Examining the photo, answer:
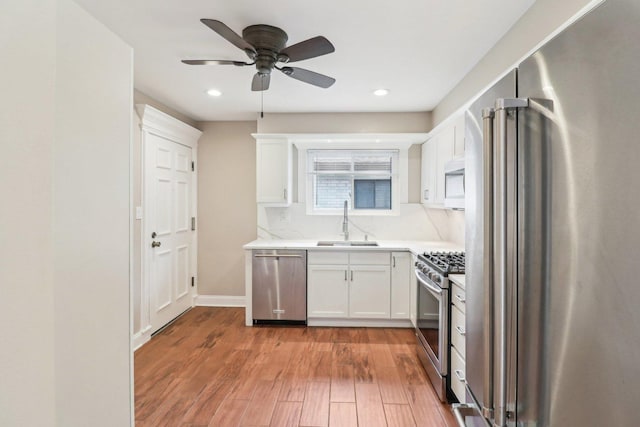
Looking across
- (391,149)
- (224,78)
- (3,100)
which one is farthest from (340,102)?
(3,100)

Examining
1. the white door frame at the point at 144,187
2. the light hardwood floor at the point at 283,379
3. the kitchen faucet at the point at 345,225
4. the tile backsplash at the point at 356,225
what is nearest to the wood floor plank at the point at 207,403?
the light hardwood floor at the point at 283,379

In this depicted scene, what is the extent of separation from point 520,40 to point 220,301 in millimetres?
4314

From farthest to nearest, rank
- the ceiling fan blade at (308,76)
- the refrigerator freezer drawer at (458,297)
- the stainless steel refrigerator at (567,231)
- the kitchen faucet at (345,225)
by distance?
the kitchen faucet at (345,225) → the ceiling fan blade at (308,76) → the refrigerator freezer drawer at (458,297) → the stainless steel refrigerator at (567,231)

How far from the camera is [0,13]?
0.70 metres

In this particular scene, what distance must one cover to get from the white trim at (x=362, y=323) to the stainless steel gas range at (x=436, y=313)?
2.39 ft

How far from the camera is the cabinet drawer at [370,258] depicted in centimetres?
354

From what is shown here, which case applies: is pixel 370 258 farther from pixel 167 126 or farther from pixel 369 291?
pixel 167 126

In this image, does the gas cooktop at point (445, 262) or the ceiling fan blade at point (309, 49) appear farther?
the gas cooktop at point (445, 262)

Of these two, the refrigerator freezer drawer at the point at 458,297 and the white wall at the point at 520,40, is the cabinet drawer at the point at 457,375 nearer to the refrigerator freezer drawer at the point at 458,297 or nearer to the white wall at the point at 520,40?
the refrigerator freezer drawer at the point at 458,297

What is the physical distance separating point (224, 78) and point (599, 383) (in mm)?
3153

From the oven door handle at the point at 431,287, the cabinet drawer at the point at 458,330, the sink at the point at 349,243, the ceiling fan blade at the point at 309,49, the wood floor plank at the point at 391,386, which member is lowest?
the wood floor plank at the point at 391,386

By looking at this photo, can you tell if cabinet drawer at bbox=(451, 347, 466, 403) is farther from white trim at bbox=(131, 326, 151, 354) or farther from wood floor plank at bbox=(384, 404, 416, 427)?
white trim at bbox=(131, 326, 151, 354)

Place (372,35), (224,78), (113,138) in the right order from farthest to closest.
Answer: (224,78), (372,35), (113,138)

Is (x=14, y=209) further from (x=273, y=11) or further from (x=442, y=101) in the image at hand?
(x=442, y=101)
